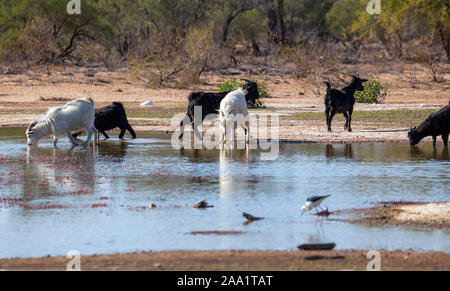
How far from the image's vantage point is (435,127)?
17.0 metres

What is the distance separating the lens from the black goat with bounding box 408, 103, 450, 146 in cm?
1683

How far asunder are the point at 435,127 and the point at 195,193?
293 inches

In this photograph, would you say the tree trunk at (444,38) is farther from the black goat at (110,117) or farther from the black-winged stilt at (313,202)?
the black-winged stilt at (313,202)

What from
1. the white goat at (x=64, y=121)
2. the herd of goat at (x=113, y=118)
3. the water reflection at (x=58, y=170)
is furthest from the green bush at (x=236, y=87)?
the water reflection at (x=58, y=170)

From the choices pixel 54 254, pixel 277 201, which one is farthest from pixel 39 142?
pixel 54 254

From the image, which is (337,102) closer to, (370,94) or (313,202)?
(370,94)

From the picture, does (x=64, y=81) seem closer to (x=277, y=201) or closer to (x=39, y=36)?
(x=39, y=36)

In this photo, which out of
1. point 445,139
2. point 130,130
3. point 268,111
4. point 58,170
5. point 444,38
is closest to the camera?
point 58,170

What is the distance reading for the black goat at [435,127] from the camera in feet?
55.2

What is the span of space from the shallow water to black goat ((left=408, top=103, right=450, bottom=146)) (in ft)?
0.91

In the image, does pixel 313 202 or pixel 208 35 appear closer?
pixel 313 202

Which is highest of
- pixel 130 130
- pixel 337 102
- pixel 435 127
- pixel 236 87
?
pixel 236 87

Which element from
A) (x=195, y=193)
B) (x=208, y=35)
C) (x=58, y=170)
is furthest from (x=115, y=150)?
(x=208, y=35)

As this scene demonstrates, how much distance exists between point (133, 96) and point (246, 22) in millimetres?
19104
